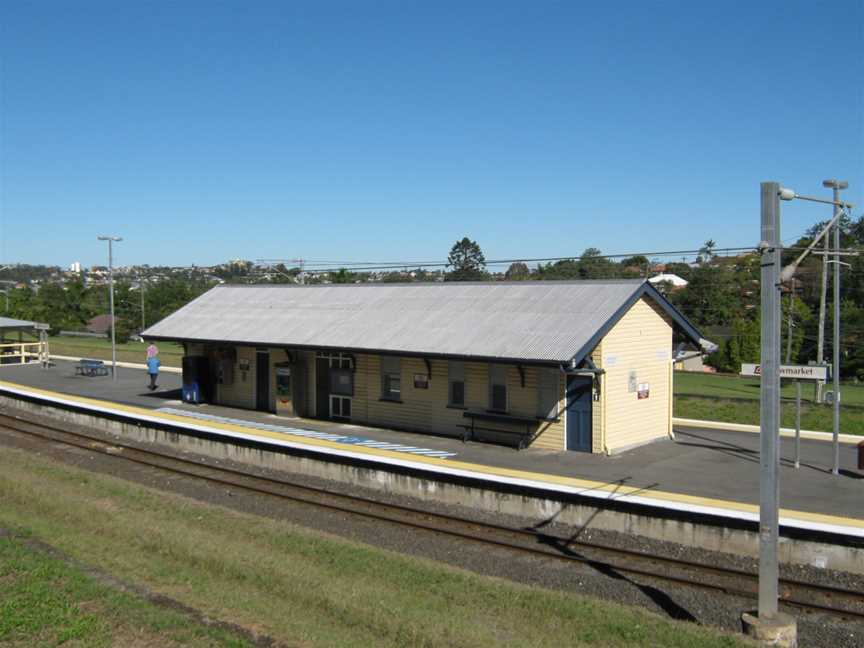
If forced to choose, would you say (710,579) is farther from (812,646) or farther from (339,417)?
(339,417)

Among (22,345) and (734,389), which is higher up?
(22,345)

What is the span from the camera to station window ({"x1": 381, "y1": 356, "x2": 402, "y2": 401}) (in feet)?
69.6

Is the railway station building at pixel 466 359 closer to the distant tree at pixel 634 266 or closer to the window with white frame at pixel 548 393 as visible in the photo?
the window with white frame at pixel 548 393

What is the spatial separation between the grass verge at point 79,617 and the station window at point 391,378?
11856mm

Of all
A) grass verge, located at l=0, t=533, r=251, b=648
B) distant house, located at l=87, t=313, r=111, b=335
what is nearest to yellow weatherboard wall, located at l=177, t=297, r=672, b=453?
grass verge, located at l=0, t=533, r=251, b=648

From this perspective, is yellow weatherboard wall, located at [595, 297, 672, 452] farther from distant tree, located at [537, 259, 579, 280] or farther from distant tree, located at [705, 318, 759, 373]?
distant tree, located at [537, 259, 579, 280]

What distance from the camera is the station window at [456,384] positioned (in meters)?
19.8

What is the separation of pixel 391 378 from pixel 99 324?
71308 mm

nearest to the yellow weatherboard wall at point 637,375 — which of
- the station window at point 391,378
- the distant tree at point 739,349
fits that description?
the station window at point 391,378

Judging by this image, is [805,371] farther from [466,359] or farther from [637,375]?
[466,359]

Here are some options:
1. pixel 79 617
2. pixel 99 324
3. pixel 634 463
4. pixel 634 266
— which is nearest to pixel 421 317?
pixel 634 463

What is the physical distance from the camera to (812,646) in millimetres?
8773

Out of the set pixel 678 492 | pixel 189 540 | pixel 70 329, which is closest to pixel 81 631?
pixel 189 540

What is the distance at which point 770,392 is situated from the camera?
849 cm
